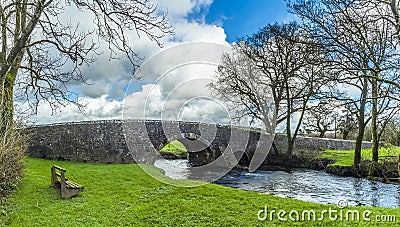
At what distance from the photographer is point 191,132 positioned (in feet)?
68.0

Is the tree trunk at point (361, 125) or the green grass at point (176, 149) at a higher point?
the tree trunk at point (361, 125)

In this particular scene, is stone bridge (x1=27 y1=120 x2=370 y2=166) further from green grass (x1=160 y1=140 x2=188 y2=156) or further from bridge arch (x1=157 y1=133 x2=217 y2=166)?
green grass (x1=160 y1=140 x2=188 y2=156)

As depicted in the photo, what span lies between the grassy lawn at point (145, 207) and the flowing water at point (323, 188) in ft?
9.75

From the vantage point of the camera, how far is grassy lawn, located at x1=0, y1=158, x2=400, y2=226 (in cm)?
705

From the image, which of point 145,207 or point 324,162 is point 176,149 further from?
point 145,207

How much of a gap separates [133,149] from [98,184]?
26.6ft

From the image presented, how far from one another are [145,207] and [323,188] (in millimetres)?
7878

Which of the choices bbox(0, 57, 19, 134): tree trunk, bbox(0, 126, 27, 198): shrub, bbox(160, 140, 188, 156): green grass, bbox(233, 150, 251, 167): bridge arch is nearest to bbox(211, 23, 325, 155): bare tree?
bbox(233, 150, 251, 167): bridge arch

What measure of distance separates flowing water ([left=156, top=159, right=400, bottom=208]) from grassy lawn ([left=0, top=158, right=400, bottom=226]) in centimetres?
297

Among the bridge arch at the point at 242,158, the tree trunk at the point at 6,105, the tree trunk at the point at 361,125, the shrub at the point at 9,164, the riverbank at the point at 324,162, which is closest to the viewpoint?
the shrub at the point at 9,164

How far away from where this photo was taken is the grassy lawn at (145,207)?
7.05 metres

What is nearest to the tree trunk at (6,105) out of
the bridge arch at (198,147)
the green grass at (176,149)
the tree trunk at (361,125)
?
the bridge arch at (198,147)

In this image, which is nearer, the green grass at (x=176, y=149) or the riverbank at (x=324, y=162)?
the riverbank at (x=324, y=162)

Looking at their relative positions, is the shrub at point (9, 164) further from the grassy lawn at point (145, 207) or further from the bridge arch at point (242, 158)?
the bridge arch at point (242, 158)
